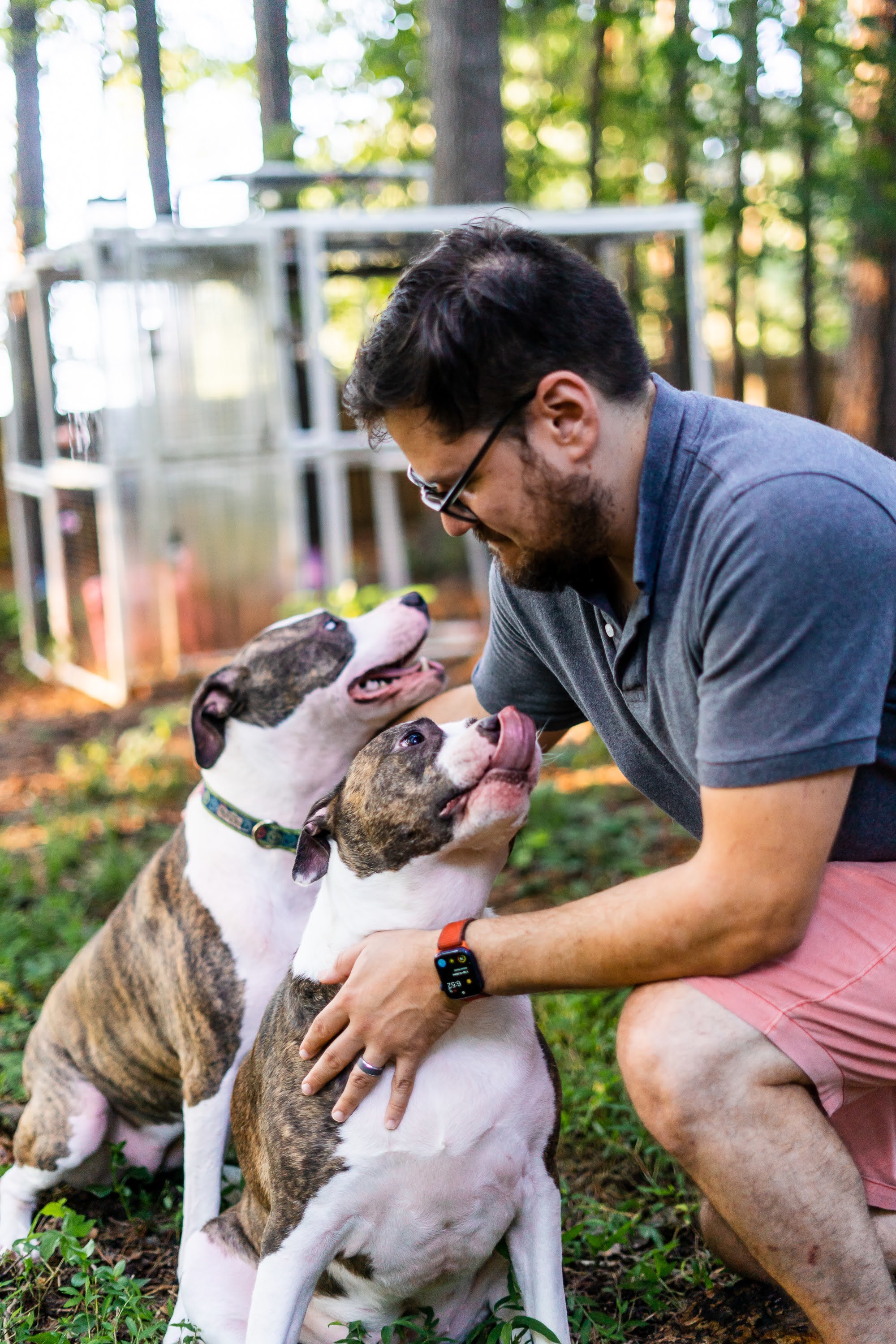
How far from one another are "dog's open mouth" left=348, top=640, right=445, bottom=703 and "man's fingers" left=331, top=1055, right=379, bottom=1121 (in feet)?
3.60

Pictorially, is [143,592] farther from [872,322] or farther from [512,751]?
[512,751]

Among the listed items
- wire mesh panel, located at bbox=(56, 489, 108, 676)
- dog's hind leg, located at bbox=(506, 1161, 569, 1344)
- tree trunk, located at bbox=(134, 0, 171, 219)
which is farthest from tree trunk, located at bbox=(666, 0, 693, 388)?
dog's hind leg, located at bbox=(506, 1161, 569, 1344)

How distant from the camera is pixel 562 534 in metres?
2.05

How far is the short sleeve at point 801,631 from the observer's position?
1759 mm

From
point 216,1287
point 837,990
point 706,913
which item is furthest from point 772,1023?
point 216,1287

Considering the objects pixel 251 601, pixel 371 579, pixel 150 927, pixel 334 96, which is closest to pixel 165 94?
pixel 334 96

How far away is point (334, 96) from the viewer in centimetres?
1427

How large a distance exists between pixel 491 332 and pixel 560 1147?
2111 mm

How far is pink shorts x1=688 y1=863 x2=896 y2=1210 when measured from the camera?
1979 millimetres

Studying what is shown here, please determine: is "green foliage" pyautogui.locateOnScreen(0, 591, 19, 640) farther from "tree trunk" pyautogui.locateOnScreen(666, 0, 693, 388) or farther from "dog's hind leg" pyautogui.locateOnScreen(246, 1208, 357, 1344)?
"dog's hind leg" pyautogui.locateOnScreen(246, 1208, 357, 1344)

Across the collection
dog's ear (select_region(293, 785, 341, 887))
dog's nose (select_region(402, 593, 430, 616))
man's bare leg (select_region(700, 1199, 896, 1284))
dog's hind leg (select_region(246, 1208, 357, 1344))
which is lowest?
man's bare leg (select_region(700, 1199, 896, 1284))

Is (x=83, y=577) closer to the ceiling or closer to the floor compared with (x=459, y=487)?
closer to the floor

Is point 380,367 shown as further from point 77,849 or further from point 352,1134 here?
point 77,849

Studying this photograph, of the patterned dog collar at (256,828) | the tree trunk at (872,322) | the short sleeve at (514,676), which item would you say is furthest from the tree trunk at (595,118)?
the patterned dog collar at (256,828)
